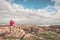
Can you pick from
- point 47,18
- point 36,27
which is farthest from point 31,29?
point 47,18

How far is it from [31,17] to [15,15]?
1.10 ft

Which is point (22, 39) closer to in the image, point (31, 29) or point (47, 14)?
point (31, 29)

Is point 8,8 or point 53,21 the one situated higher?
point 8,8

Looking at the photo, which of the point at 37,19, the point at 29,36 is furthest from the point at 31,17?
the point at 29,36

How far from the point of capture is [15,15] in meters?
3.85

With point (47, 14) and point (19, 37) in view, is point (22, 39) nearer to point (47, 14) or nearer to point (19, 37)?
→ point (19, 37)

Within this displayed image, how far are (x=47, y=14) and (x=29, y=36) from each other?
1.93 feet

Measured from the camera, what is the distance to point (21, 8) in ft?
12.6

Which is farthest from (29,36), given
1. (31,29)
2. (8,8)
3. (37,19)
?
(8,8)

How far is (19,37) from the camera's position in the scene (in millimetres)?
3787

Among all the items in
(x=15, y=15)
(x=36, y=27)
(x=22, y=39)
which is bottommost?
(x=22, y=39)

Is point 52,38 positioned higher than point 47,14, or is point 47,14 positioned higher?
point 47,14

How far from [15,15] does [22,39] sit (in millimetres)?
519

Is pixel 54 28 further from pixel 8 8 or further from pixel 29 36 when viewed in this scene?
pixel 8 8
